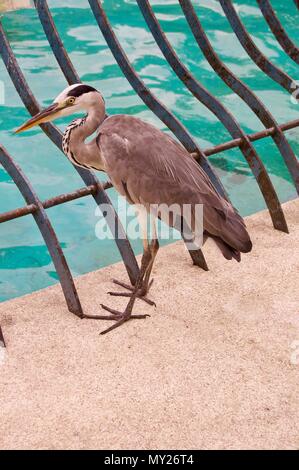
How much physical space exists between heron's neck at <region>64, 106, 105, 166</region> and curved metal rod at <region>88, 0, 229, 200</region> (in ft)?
1.70

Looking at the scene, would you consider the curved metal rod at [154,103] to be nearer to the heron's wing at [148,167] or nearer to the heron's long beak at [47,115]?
the heron's wing at [148,167]

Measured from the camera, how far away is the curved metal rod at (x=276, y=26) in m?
3.25

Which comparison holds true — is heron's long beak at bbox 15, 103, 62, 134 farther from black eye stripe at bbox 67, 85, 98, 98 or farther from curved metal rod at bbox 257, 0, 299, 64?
curved metal rod at bbox 257, 0, 299, 64

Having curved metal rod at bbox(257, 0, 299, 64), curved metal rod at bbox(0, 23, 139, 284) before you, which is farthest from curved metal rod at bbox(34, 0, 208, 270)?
curved metal rod at bbox(257, 0, 299, 64)

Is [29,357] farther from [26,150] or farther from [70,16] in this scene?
[70,16]

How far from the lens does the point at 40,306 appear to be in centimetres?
253

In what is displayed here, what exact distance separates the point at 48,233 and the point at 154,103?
0.73m

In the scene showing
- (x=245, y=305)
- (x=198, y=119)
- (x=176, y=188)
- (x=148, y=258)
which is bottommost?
(x=198, y=119)

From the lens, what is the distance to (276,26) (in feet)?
10.7

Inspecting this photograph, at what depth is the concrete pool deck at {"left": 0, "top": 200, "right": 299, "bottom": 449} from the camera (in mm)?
1918

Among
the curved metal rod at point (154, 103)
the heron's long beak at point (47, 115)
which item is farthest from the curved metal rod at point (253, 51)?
the heron's long beak at point (47, 115)
